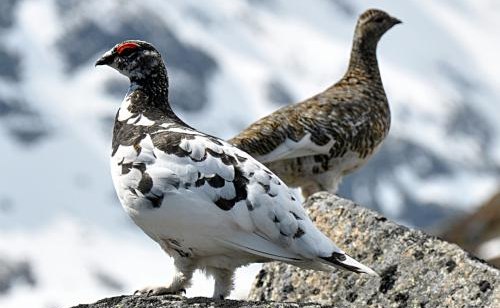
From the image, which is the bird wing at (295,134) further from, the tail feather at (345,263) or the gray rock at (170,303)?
the gray rock at (170,303)

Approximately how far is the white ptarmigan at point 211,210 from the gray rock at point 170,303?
39 cm

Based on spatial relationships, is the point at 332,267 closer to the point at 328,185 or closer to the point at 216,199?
the point at 216,199

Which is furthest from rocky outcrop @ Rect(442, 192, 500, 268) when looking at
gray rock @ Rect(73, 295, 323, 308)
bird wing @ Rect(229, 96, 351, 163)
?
gray rock @ Rect(73, 295, 323, 308)

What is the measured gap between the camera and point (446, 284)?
25.3ft

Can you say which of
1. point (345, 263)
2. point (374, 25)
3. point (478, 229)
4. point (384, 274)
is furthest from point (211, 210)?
point (478, 229)

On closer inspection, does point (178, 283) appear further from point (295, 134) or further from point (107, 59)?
point (295, 134)

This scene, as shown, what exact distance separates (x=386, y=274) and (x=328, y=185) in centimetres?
317

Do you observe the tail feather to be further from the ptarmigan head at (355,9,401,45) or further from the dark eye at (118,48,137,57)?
the ptarmigan head at (355,9,401,45)

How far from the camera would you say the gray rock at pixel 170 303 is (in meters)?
6.35

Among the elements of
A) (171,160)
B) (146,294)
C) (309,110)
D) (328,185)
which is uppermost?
(309,110)

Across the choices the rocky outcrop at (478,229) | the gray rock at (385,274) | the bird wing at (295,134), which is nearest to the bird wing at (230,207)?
the gray rock at (385,274)

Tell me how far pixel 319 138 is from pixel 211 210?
14.3 ft

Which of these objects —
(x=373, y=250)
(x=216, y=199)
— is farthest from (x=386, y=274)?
(x=216, y=199)

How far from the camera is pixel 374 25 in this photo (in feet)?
43.8
